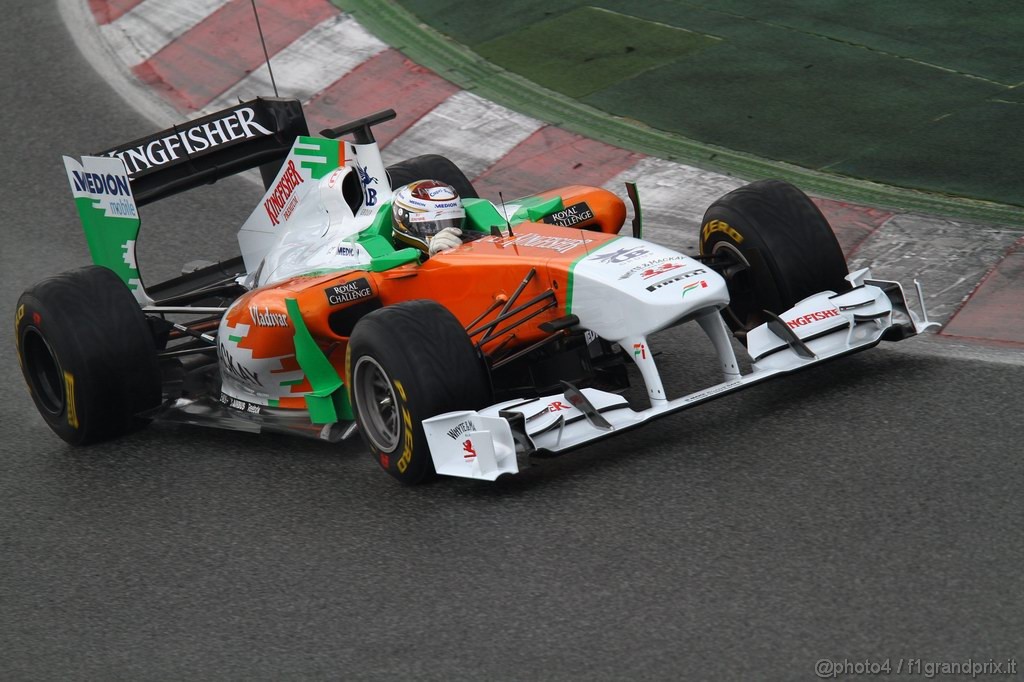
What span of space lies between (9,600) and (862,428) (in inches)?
137

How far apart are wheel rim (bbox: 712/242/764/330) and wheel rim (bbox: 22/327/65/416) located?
3.29m

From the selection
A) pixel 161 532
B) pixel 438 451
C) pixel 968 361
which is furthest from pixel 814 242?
pixel 161 532

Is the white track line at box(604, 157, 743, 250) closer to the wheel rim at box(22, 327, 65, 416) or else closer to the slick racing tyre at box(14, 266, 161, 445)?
the slick racing tyre at box(14, 266, 161, 445)

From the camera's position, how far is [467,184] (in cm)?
762

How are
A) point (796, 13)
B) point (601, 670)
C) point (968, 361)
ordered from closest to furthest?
point (601, 670)
point (968, 361)
point (796, 13)

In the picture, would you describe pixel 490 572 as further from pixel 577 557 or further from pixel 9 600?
pixel 9 600

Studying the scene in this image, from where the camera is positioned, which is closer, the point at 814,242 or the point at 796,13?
the point at 814,242

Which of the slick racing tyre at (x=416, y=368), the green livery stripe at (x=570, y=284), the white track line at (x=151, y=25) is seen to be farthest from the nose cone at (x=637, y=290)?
the white track line at (x=151, y=25)

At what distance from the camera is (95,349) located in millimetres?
6488

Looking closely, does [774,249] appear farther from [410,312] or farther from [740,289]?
[410,312]

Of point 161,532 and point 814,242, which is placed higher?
point 814,242

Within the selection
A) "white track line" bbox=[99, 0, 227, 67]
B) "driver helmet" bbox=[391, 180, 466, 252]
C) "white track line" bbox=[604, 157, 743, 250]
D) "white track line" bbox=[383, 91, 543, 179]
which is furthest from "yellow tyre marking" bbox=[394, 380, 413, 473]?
"white track line" bbox=[99, 0, 227, 67]

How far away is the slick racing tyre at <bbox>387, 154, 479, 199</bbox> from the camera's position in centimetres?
759

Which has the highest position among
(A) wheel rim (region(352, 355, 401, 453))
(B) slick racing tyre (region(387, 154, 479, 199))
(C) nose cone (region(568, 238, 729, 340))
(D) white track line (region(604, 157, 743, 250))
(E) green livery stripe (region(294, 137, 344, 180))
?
(E) green livery stripe (region(294, 137, 344, 180))
